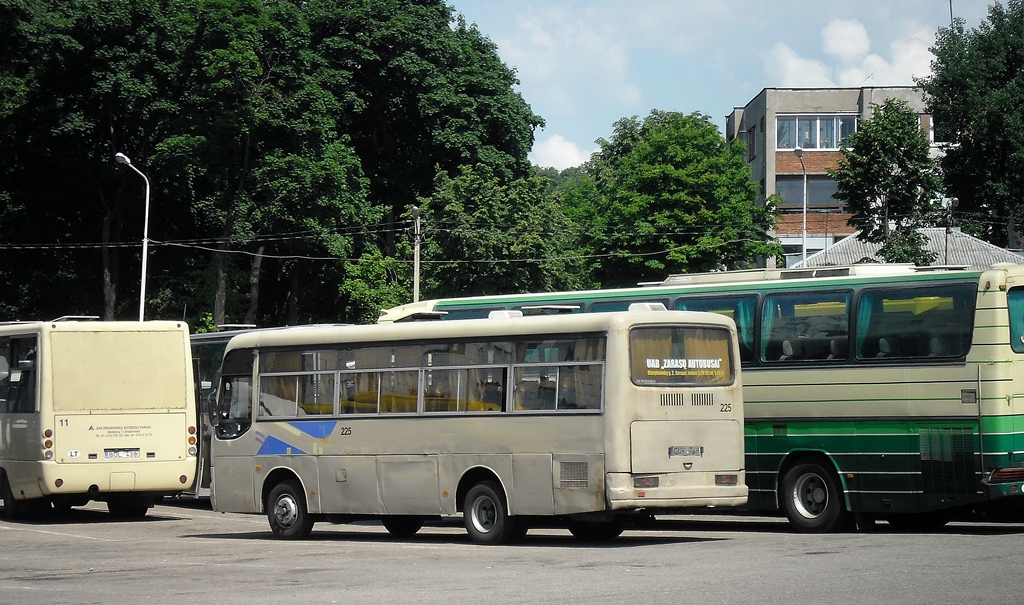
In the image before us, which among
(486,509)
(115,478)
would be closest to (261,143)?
(115,478)

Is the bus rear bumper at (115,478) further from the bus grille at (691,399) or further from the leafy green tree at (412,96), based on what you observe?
the leafy green tree at (412,96)

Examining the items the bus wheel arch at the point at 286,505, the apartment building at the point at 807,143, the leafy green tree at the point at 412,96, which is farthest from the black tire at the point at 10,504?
the apartment building at the point at 807,143

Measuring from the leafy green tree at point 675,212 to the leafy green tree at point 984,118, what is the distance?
53.7 ft

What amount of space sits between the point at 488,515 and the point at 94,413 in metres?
8.37

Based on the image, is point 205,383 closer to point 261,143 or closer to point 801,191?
point 261,143

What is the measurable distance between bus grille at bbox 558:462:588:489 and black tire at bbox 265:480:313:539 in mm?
4648

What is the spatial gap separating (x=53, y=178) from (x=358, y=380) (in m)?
40.7

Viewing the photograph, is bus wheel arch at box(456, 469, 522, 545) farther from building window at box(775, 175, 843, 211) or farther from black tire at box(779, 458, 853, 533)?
building window at box(775, 175, 843, 211)

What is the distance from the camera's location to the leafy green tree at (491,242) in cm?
5159

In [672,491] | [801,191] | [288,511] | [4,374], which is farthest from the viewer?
[801,191]

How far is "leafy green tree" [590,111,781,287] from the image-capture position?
182 feet

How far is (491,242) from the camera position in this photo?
51.4m

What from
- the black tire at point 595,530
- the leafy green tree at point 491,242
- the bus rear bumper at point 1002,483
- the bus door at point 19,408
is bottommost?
the black tire at point 595,530

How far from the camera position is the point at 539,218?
173ft
